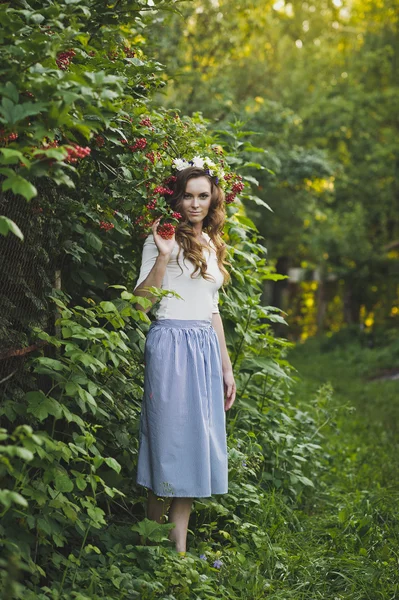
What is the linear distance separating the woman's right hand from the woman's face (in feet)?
0.80

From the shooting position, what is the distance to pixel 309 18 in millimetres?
23891

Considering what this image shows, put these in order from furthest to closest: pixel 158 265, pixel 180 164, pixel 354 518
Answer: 1. pixel 354 518
2. pixel 180 164
3. pixel 158 265

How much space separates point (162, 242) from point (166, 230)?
0.06m

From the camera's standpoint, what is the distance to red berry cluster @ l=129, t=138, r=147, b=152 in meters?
3.62

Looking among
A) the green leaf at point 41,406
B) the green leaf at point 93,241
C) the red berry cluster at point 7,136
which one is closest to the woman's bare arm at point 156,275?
the green leaf at point 93,241

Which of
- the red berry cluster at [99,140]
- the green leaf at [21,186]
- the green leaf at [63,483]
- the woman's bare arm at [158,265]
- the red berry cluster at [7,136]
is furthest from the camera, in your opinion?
the woman's bare arm at [158,265]

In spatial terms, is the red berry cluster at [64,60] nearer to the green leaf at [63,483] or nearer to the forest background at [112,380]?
the forest background at [112,380]

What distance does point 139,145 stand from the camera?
3.62 meters

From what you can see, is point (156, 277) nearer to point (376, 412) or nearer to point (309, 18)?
point (376, 412)

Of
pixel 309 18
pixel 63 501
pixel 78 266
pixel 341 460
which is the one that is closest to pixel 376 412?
pixel 341 460

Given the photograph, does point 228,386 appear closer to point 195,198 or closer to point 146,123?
point 195,198

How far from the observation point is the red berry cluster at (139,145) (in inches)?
142

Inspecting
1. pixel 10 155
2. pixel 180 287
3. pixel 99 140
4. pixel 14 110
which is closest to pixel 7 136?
pixel 14 110

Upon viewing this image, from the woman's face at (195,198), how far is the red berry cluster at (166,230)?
9.2 inches
